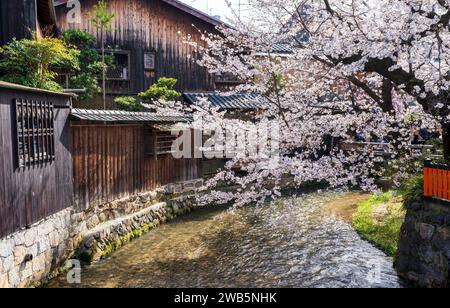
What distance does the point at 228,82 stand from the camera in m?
25.0

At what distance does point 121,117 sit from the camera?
1438cm

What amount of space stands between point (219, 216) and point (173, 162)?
325 cm

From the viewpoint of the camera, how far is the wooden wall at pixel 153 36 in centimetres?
2200

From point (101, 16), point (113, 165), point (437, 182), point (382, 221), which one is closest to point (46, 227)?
point (113, 165)

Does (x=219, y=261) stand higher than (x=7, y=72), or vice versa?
(x=7, y=72)

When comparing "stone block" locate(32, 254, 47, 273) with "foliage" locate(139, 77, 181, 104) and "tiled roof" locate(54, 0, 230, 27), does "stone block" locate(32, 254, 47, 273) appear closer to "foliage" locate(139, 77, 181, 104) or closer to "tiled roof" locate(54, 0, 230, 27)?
"foliage" locate(139, 77, 181, 104)

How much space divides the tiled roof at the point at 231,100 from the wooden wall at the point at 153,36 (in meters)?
0.87

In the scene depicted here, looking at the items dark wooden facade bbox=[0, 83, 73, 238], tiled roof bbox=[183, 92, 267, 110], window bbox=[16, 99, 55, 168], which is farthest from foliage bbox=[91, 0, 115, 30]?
window bbox=[16, 99, 55, 168]

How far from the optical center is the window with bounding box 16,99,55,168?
9.27 metres

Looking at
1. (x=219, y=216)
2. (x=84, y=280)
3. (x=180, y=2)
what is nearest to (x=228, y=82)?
(x=180, y=2)

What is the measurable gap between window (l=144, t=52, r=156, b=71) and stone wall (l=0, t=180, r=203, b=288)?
776 centimetres

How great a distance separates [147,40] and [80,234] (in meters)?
13.5

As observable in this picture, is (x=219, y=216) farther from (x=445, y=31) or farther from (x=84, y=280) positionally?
(x=445, y=31)

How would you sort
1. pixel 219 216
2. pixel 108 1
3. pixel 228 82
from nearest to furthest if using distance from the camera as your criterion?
1. pixel 219 216
2. pixel 108 1
3. pixel 228 82
